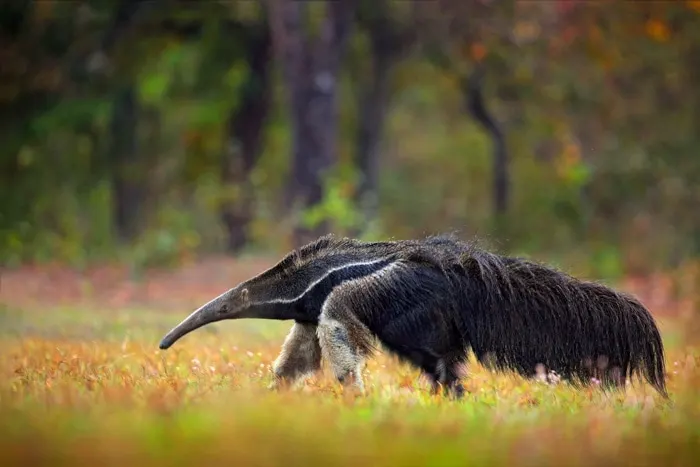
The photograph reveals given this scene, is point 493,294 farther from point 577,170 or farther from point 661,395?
point 577,170

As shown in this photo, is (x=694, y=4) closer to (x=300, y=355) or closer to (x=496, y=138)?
(x=496, y=138)

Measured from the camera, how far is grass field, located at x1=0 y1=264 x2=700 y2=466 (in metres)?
4.71

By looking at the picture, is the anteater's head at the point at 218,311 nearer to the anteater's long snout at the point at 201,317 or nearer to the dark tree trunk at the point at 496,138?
the anteater's long snout at the point at 201,317

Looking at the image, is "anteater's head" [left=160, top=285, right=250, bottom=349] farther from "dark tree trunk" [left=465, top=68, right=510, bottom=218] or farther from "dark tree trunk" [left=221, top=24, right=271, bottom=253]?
"dark tree trunk" [left=465, top=68, right=510, bottom=218]

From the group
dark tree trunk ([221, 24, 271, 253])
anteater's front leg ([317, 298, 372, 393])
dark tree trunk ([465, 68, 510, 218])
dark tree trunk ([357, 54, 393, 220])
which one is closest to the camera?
anteater's front leg ([317, 298, 372, 393])

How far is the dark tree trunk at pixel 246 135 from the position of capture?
23375 mm

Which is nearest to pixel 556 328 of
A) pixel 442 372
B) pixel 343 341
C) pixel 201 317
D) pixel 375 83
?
pixel 442 372

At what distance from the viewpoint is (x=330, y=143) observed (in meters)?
20.2

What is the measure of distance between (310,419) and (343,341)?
1796 mm

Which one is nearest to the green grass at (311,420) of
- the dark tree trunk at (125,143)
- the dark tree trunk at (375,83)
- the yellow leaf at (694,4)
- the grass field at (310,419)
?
the grass field at (310,419)

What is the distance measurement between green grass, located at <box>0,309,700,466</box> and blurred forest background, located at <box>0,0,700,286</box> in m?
10.9

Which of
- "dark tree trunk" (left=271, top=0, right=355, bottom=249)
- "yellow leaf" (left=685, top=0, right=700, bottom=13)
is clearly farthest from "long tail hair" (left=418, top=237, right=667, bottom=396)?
"yellow leaf" (left=685, top=0, right=700, bottom=13)

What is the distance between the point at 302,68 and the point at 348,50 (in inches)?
304

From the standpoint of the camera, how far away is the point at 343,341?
277 inches
